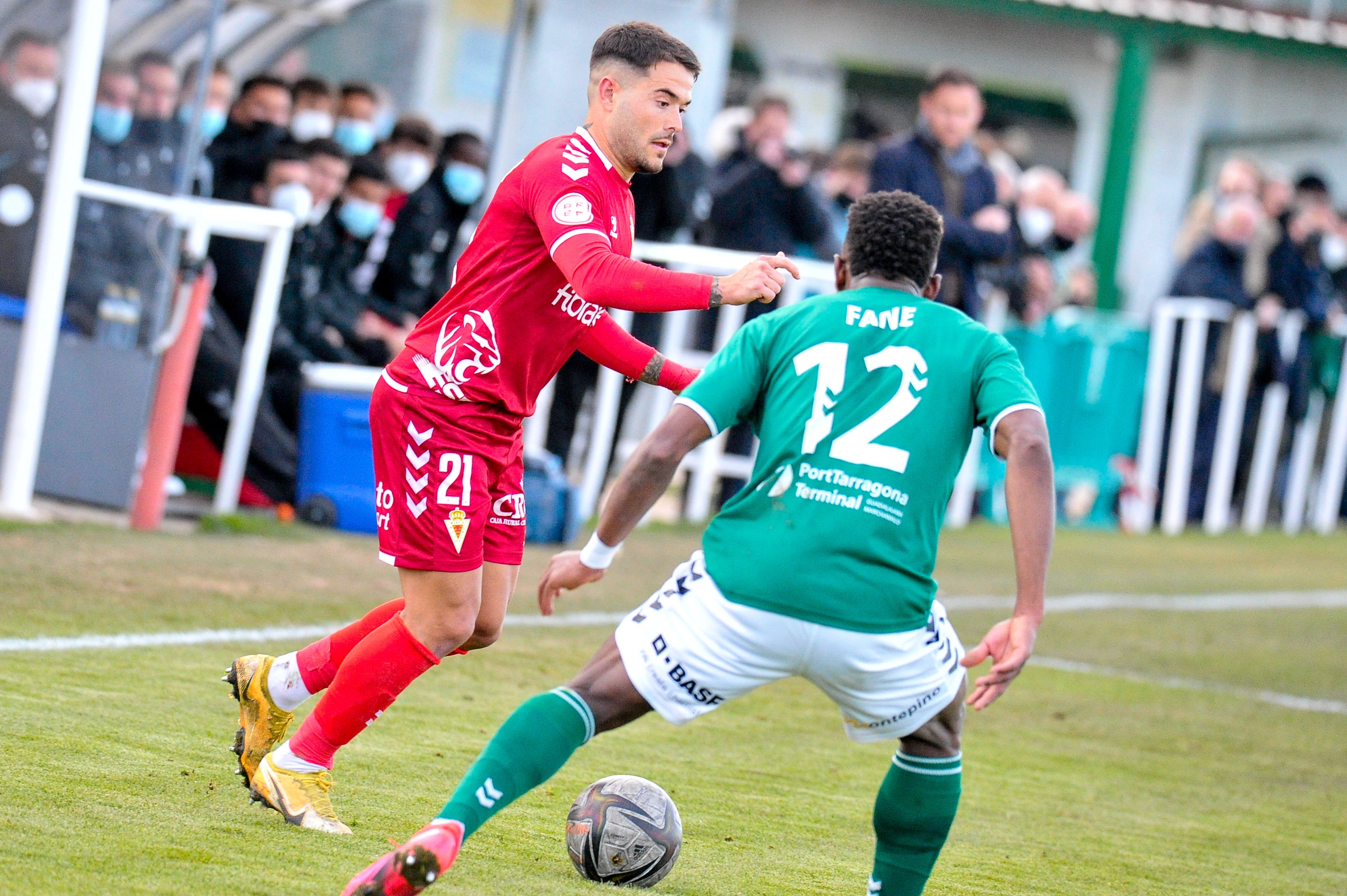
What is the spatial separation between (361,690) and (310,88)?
25.3ft

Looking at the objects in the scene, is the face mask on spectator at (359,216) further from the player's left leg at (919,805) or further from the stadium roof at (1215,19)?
the stadium roof at (1215,19)

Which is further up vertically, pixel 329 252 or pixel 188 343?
pixel 329 252

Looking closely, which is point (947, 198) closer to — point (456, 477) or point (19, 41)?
point (19, 41)

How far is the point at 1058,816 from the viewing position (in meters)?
5.72

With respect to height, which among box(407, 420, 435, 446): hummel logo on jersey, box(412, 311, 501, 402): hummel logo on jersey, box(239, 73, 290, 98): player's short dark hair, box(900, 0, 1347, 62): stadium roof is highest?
box(900, 0, 1347, 62): stadium roof

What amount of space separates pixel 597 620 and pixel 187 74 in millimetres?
3340

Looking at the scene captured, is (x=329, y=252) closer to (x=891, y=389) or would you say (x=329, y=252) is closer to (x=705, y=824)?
(x=705, y=824)

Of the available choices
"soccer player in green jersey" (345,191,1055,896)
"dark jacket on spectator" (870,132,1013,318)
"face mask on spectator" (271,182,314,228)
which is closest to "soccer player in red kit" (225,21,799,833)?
"soccer player in green jersey" (345,191,1055,896)

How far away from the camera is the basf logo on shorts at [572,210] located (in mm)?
4281

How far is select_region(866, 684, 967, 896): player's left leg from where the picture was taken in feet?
13.2

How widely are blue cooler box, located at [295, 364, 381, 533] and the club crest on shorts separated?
505cm

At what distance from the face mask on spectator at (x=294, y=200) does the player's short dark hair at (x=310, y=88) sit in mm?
1713

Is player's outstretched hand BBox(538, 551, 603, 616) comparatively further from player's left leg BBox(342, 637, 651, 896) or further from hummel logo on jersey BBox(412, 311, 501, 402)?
hummel logo on jersey BBox(412, 311, 501, 402)

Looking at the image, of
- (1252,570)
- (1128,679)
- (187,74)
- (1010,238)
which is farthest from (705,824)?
(1252,570)
